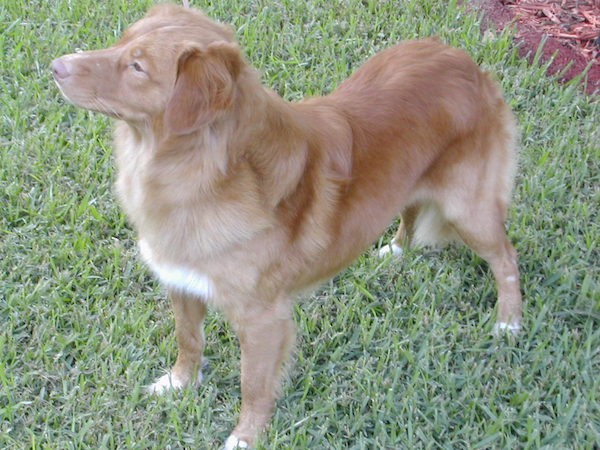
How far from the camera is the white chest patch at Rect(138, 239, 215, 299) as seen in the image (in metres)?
3.15

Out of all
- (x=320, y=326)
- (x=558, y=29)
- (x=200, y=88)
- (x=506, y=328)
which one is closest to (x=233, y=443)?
(x=320, y=326)

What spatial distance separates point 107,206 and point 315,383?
1.53 m

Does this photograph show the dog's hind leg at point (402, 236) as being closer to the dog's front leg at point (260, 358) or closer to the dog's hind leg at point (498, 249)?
the dog's hind leg at point (498, 249)

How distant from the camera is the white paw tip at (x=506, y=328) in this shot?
406 cm

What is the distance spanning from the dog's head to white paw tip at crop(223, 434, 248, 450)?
1.42 m

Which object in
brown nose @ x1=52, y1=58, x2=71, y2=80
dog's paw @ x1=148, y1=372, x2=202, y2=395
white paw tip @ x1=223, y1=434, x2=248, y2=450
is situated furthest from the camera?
dog's paw @ x1=148, y1=372, x2=202, y2=395

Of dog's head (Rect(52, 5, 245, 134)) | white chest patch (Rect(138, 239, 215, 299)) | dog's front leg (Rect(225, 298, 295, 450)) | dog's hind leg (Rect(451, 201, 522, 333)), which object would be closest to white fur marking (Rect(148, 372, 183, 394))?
dog's front leg (Rect(225, 298, 295, 450))

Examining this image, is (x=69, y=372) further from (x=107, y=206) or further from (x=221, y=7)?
(x=221, y=7)

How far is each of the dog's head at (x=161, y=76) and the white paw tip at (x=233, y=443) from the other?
1.42 metres

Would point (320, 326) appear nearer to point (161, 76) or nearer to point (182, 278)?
point (182, 278)

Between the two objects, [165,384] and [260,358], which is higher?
[260,358]

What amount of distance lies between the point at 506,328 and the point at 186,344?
1531 millimetres

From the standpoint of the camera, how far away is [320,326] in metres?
4.06

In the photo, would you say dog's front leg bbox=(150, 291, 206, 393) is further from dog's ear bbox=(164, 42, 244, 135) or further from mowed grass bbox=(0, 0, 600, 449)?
dog's ear bbox=(164, 42, 244, 135)
